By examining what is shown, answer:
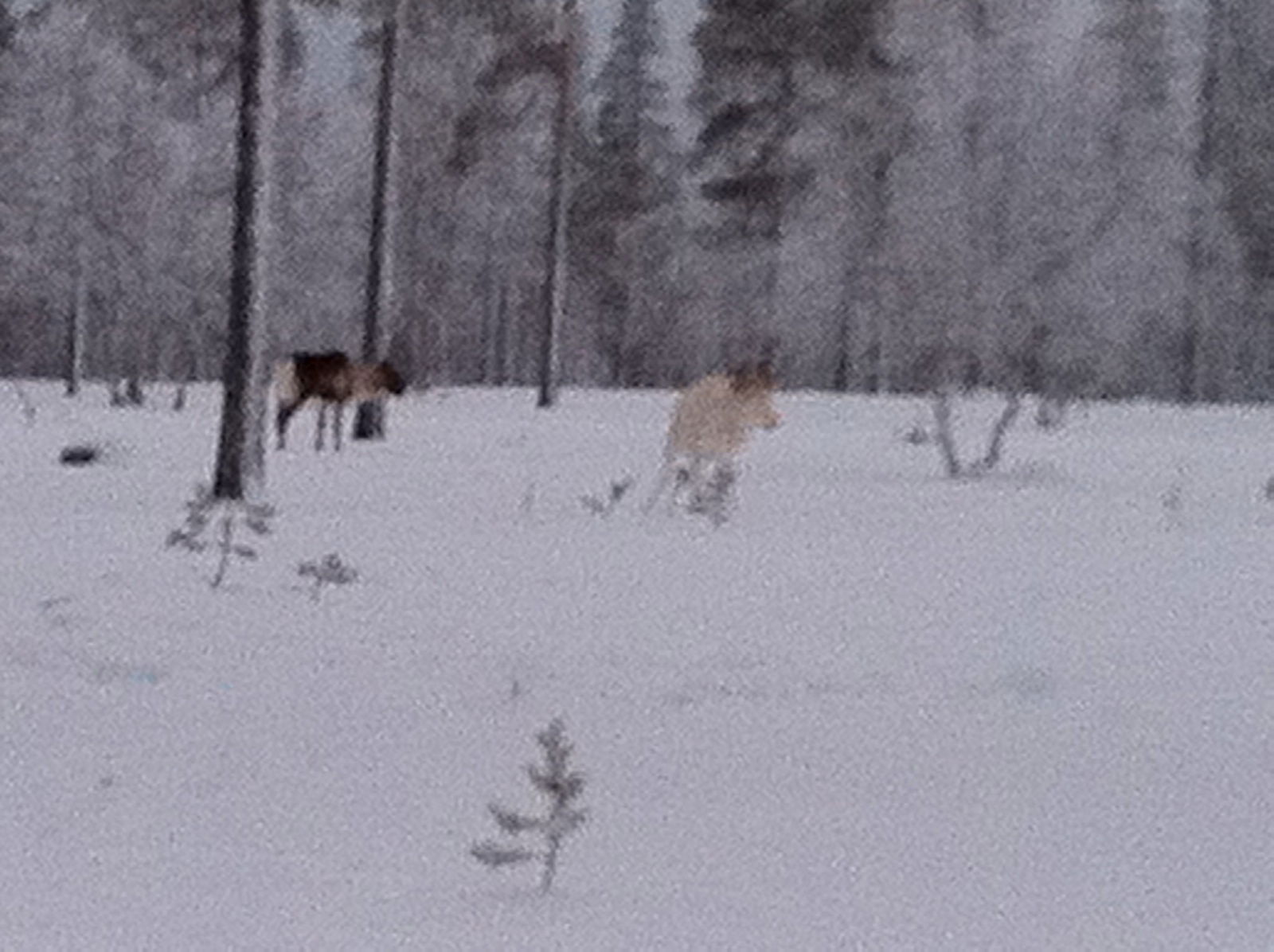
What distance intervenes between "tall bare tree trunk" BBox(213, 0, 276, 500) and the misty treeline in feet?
62.0

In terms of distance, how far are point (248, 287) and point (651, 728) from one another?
298 inches

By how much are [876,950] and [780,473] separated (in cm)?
1207

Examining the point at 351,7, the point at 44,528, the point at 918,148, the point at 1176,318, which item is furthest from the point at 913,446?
the point at 1176,318

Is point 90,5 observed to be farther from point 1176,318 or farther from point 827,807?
point 827,807

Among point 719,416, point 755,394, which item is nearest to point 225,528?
point 719,416

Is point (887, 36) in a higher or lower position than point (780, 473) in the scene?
higher

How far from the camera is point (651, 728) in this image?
253 inches

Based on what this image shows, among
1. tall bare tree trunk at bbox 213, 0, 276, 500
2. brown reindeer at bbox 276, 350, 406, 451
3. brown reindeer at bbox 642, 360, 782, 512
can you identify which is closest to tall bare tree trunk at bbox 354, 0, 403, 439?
brown reindeer at bbox 276, 350, 406, 451

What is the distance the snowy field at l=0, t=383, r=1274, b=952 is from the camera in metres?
4.55

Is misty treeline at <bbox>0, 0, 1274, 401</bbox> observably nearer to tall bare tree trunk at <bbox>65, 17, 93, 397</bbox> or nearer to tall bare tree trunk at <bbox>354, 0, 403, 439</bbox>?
tall bare tree trunk at <bbox>65, 17, 93, 397</bbox>

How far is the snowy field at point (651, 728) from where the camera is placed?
455cm

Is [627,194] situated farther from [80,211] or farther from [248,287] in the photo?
[248,287]

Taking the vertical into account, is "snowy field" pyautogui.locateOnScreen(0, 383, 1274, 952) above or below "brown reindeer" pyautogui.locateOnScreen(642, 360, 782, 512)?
below

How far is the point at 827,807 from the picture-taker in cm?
544
